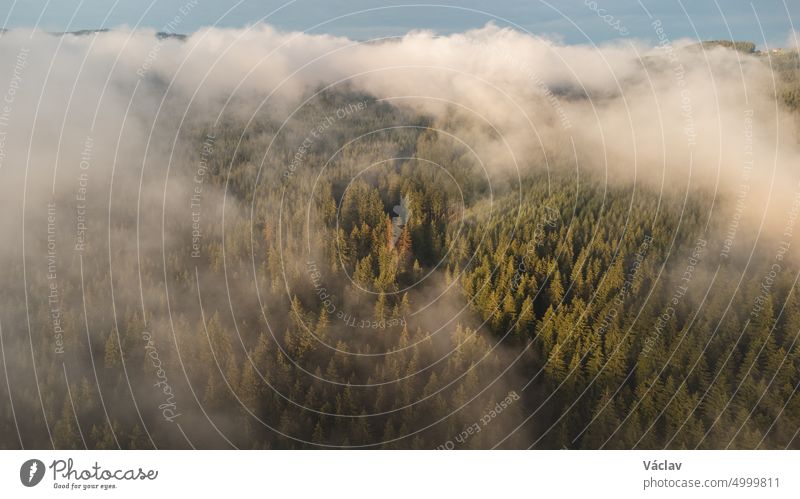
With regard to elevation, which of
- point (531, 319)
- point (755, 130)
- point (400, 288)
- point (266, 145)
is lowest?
point (531, 319)

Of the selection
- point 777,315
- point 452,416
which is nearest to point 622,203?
point 777,315

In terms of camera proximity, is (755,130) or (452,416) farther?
(755,130)

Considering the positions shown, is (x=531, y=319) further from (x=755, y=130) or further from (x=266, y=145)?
(x=755, y=130)

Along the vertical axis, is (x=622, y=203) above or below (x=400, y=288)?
above

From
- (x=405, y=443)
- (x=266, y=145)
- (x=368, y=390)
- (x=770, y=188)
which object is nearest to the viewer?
(x=405, y=443)

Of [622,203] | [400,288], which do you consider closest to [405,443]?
[400,288]
